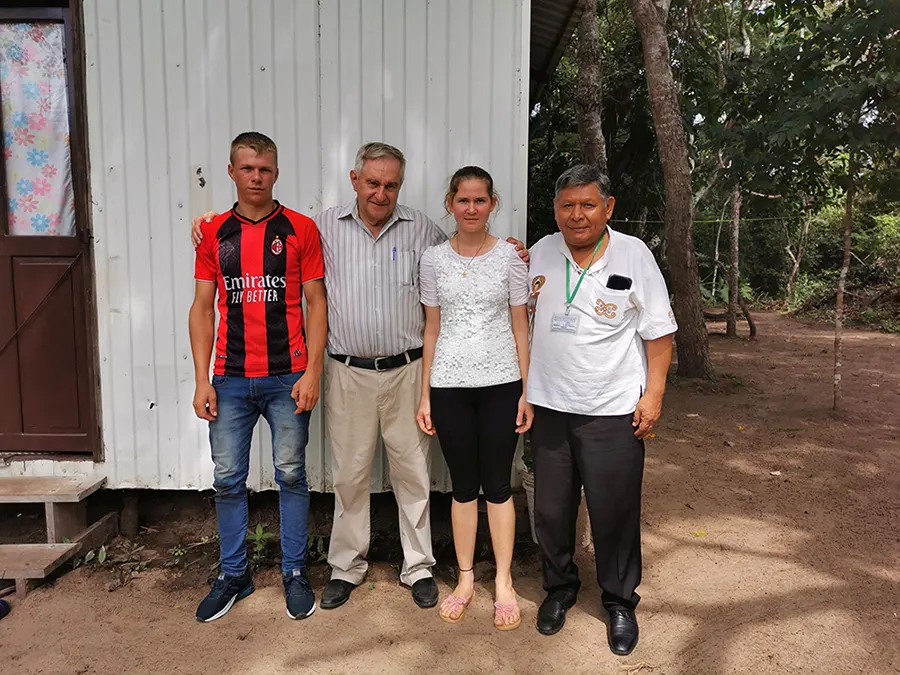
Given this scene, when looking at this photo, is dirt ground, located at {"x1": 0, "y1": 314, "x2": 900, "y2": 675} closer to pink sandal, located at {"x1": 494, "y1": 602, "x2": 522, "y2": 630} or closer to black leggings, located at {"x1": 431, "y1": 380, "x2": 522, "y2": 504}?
pink sandal, located at {"x1": 494, "y1": 602, "x2": 522, "y2": 630}

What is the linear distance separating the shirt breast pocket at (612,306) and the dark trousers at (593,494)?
0.40 meters

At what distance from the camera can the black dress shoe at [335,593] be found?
297 cm

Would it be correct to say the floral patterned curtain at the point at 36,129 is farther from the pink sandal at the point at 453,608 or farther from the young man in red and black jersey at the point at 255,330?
the pink sandal at the point at 453,608

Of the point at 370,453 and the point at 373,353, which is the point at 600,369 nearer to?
the point at 373,353

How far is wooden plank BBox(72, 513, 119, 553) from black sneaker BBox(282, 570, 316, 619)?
1.22 metres

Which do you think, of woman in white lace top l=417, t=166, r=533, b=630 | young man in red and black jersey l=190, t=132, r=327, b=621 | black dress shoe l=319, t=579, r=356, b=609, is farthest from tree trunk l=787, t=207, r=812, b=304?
young man in red and black jersey l=190, t=132, r=327, b=621

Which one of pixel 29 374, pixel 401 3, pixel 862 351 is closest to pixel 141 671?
pixel 29 374

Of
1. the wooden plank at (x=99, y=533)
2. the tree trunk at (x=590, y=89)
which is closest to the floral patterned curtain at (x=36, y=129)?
the wooden plank at (x=99, y=533)

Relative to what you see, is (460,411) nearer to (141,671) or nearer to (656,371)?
(656,371)

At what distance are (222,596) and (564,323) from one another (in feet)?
6.50

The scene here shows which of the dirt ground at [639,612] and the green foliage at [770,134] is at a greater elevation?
the green foliage at [770,134]

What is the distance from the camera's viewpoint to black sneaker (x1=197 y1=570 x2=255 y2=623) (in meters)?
2.89

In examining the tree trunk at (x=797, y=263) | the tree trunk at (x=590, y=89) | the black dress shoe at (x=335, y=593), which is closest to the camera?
the black dress shoe at (x=335, y=593)

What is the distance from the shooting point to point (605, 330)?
2559 mm
